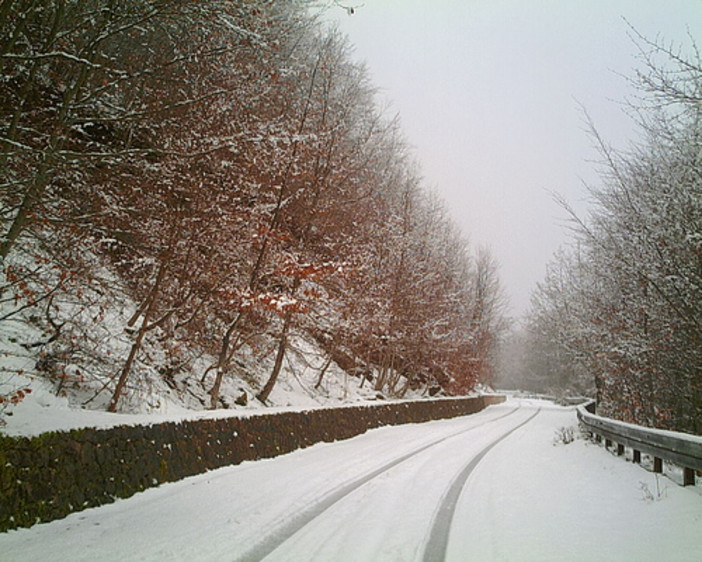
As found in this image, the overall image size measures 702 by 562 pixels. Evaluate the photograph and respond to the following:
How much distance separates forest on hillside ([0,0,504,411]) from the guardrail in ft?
22.0

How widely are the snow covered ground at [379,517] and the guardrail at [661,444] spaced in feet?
1.16

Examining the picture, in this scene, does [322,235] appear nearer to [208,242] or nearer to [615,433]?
[208,242]

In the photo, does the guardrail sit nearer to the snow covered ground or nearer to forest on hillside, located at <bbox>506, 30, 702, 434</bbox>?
the snow covered ground

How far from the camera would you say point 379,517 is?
19.3 ft

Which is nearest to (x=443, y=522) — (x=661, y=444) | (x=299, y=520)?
(x=299, y=520)

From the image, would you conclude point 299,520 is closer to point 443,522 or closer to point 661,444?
point 443,522

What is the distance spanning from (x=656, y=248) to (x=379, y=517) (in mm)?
7199

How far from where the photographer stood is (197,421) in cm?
820

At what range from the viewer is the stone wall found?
5055 millimetres

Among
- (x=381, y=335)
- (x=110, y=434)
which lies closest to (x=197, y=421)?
(x=110, y=434)

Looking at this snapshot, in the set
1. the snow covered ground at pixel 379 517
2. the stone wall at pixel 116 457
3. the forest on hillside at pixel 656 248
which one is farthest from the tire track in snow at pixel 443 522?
the forest on hillside at pixel 656 248

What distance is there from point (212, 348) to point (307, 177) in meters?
6.07

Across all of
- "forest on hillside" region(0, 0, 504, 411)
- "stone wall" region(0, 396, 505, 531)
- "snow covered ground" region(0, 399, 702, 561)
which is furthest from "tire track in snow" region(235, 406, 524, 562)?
"forest on hillside" region(0, 0, 504, 411)

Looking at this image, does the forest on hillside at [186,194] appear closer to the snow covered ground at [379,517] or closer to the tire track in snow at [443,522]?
the snow covered ground at [379,517]
